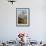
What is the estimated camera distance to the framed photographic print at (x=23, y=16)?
525 cm

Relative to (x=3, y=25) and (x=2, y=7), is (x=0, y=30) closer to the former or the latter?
(x=3, y=25)

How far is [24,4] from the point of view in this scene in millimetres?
5227

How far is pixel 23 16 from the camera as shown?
5281mm

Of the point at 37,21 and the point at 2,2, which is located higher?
the point at 2,2

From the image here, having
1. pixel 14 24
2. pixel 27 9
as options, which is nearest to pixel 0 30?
pixel 14 24

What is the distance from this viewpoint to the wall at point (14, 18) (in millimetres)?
5215

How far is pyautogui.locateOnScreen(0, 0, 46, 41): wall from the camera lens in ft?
17.1

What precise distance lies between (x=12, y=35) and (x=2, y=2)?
1.40 meters

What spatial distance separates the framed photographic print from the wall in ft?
0.40

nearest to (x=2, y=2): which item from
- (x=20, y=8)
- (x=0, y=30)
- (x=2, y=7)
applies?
(x=2, y=7)

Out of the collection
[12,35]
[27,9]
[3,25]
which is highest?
[27,9]

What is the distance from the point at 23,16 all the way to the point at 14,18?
380 millimetres

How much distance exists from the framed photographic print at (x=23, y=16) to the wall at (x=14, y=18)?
12 cm

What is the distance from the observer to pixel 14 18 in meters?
5.23
